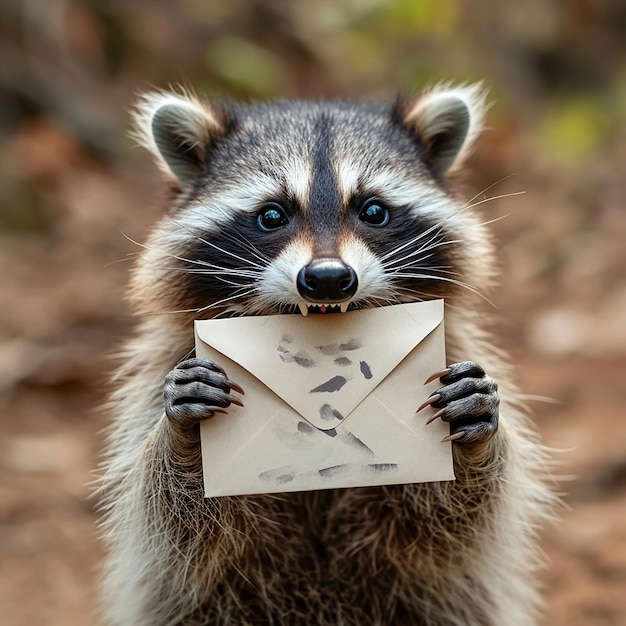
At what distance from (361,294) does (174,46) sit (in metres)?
8.42

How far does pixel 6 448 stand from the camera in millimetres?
5652

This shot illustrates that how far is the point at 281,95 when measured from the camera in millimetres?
9633

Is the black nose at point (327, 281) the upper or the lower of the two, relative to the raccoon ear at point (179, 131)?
lower

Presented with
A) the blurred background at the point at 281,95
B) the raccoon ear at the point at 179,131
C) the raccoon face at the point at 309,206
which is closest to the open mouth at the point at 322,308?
the raccoon face at the point at 309,206

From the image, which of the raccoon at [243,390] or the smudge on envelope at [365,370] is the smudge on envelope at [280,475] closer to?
the raccoon at [243,390]

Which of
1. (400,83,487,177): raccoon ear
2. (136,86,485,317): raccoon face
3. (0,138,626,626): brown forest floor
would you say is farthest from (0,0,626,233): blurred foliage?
(400,83,487,177): raccoon ear

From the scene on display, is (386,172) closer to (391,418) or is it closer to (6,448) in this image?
(391,418)

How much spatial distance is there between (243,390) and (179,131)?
125cm

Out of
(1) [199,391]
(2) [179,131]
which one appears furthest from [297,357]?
(2) [179,131]

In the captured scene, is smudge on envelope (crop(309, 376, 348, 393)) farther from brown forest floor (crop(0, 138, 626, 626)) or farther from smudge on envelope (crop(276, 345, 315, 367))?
brown forest floor (crop(0, 138, 626, 626))

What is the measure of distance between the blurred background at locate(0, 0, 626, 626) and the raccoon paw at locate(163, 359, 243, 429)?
0.80 m

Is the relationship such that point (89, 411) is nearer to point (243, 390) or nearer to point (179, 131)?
point (179, 131)

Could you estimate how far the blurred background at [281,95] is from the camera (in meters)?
5.20

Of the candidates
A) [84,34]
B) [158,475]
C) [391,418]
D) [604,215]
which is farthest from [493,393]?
[84,34]
